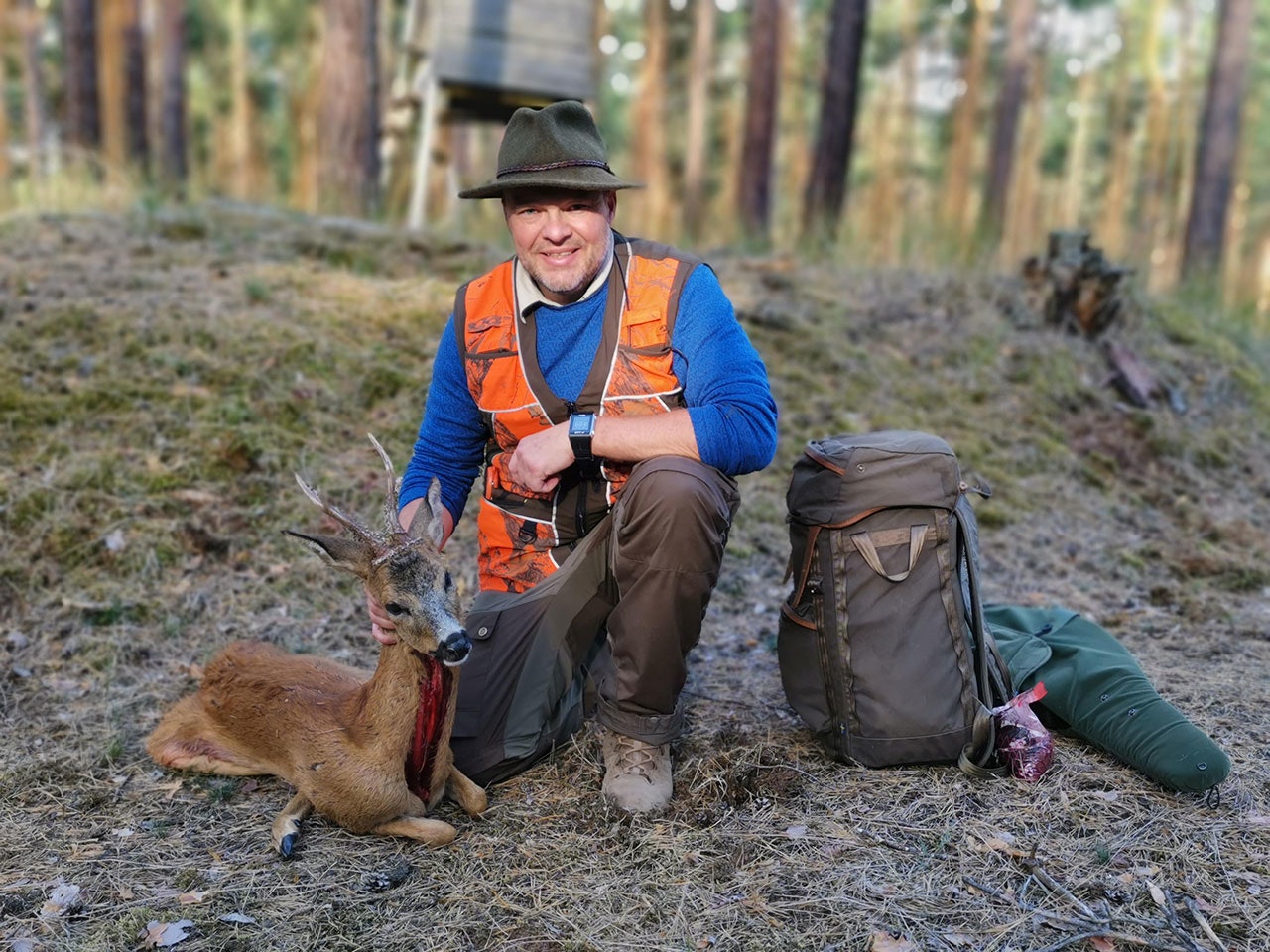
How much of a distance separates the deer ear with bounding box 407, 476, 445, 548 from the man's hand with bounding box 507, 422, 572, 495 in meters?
0.28


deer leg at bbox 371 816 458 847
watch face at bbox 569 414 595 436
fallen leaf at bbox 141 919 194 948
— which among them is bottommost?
fallen leaf at bbox 141 919 194 948

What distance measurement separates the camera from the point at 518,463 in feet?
10.8

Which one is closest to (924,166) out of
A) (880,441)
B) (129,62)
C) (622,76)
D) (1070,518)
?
(622,76)

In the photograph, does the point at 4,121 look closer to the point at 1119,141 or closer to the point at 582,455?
the point at 582,455

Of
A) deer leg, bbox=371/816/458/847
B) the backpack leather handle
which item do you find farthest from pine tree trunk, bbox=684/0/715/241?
deer leg, bbox=371/816/458/847

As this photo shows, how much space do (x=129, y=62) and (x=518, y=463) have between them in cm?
1481

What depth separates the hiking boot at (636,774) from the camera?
3221mm

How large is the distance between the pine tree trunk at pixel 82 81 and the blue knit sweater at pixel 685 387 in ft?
31.5

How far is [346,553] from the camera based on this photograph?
2.98 meters

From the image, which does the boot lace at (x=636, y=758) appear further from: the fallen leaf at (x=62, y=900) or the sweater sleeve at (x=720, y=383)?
the fallen leaf at (x=62, y=900)

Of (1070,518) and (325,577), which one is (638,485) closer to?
(325,577)

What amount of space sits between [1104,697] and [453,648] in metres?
2.11

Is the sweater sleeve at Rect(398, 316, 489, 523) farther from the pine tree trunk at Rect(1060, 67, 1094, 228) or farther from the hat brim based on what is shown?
the pine tree trunk at Rect(1060, 67, 1094, 228)

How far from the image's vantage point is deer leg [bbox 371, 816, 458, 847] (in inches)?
121
